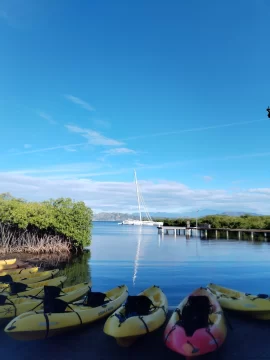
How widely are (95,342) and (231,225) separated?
201 ft

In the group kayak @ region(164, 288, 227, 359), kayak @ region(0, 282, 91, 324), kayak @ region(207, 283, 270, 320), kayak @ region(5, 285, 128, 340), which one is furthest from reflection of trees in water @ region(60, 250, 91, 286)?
kayak @ region(164, 288, 227, 359)

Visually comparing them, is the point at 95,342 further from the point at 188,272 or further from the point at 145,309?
the point at 188,272

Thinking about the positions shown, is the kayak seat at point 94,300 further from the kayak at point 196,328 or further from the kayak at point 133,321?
the kayak at point 196,328

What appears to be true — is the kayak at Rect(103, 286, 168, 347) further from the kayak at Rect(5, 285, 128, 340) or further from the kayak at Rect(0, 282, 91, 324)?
the kayak at Rect(0, 282, 91, 324)

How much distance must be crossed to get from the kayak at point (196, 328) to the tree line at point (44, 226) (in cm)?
2364

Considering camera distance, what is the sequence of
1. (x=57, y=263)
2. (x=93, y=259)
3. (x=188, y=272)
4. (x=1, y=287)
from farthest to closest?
(x=93, y=259)
(x=57, y=263)
(x=188, y=272)
(x=1, y=287)

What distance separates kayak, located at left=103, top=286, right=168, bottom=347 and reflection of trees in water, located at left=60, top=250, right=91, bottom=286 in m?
10.5

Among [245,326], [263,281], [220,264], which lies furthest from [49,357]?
[220,264]

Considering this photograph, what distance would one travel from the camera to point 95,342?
8.45 m

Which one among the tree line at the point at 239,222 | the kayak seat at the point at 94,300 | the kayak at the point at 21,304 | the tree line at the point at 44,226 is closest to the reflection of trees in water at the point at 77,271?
the tree line at the point at 44,226

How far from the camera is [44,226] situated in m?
30.7

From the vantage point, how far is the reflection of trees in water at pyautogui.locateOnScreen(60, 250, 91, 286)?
1995cm

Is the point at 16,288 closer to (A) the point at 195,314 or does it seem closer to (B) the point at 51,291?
(B) the point at 51,291

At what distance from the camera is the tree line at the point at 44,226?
29516mm
